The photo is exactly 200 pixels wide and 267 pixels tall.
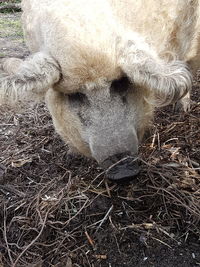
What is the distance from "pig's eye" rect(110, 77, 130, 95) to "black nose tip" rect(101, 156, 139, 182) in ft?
1.59

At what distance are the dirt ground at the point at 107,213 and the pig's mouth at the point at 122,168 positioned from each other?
0.08 meters

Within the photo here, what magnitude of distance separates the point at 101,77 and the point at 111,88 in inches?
5.2

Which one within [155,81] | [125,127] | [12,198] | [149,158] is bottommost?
[12,198]

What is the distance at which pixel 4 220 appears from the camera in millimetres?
3182

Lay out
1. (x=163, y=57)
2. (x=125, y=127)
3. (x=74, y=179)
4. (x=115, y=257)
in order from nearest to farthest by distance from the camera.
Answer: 1. (x=115, y=257)
2. (x=125, y=127)
3. (x=74, y=179)
4. (x=163, y=57)

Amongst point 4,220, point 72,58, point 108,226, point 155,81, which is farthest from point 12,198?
point 155,81

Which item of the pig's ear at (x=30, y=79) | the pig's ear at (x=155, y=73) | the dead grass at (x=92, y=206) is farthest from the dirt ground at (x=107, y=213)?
the pig's ear at (x=30, y=79)

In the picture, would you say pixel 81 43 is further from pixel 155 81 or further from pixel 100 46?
pixel 155 81

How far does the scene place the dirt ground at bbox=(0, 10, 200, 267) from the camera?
2.86 meters

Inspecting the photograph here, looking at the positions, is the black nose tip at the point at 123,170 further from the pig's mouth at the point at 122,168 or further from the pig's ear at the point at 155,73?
the pig's ear at the point at 155,73

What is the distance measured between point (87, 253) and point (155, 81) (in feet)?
3.70

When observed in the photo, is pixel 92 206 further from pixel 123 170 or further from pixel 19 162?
pixel 19 162

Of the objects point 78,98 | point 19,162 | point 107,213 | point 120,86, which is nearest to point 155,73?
point 120,86

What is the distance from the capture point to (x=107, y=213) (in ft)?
10.0
